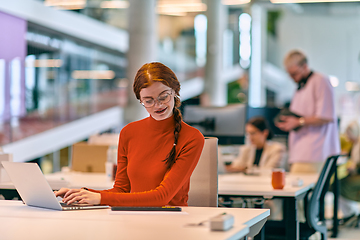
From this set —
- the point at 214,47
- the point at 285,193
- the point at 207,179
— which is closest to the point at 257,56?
the point at 214,47

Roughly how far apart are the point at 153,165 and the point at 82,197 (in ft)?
1.14

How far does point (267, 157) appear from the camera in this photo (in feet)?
14.1

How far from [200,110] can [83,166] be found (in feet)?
3.58

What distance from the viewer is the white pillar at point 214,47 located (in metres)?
13.5

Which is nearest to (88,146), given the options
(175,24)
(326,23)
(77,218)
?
(77,218)

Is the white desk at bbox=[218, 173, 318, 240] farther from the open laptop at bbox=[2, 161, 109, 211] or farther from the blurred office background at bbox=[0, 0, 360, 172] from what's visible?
the blurred office background at bbox=[0, 0, 360, 172]

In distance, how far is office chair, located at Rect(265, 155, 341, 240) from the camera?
285cm

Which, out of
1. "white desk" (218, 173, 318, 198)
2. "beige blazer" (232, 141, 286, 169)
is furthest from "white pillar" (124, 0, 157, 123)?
"white desk" (218, 173, 318, 198)

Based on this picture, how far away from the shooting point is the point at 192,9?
1427cm

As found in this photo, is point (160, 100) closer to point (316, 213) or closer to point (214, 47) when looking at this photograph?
point (316, 213)

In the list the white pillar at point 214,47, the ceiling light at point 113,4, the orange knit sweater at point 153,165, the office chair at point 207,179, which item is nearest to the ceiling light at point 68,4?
the ceiling light at point 113,4

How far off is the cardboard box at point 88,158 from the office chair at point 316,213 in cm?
154

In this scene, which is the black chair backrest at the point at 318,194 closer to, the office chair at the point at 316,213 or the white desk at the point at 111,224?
the office chair at the point at 316,213

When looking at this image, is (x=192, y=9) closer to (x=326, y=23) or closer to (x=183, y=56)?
(x=183, y=56)
